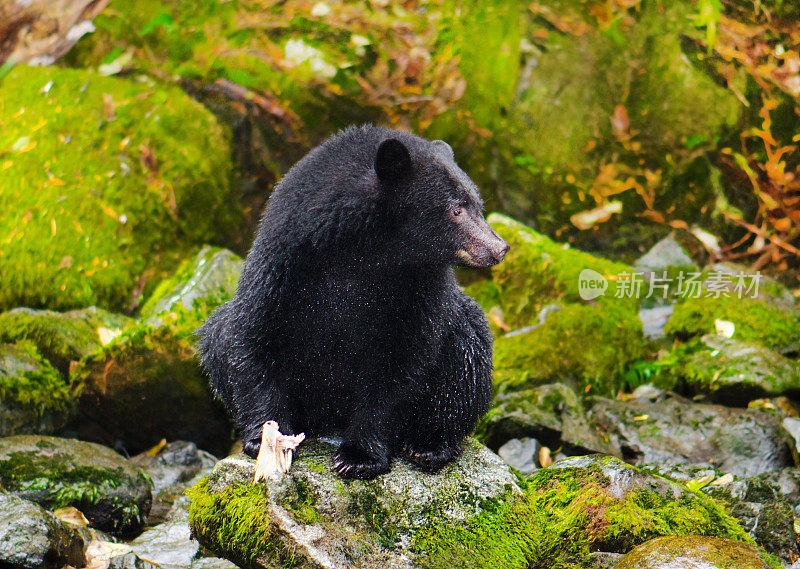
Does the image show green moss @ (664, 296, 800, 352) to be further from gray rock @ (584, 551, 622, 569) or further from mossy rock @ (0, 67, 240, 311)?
mossy rock @ (0, 67, 240, 311)

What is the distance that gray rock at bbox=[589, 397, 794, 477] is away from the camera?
21.4 ft

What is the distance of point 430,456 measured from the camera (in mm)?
4543

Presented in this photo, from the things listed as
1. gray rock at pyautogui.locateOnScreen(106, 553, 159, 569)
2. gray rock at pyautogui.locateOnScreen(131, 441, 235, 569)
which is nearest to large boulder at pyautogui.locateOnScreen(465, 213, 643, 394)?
gray rock at pyautogui.locateOnScreen(131, 441, 235, 569)

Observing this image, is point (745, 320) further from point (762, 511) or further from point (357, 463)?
point (357, 463)

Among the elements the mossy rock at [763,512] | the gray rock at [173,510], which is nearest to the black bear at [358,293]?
the gray rock at [173,510]

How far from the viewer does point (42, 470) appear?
18.6 ft

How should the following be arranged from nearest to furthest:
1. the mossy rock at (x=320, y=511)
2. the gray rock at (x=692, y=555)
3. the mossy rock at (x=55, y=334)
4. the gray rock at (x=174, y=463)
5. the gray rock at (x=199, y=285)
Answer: the gray rock at (x=692, y=555) < the mossy rock at (x=320, y=511) < the gray rock at (x=174, y=463) < the mossy rock at (x=55, y=334) < the gray rock at (x=199, y=285)

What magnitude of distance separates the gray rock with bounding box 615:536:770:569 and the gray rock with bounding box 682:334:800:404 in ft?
10.8

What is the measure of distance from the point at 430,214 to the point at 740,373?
4.55m

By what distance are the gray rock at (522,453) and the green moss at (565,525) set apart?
1299 mm

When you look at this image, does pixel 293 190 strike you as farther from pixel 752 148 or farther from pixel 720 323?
pixel 752 148

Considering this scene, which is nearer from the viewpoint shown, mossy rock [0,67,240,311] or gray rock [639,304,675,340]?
mossy rock [0,67,240,311]

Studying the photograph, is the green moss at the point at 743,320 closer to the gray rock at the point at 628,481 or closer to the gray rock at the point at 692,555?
the gray rock at the point at 628,481

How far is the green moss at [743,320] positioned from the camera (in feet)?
26.9
